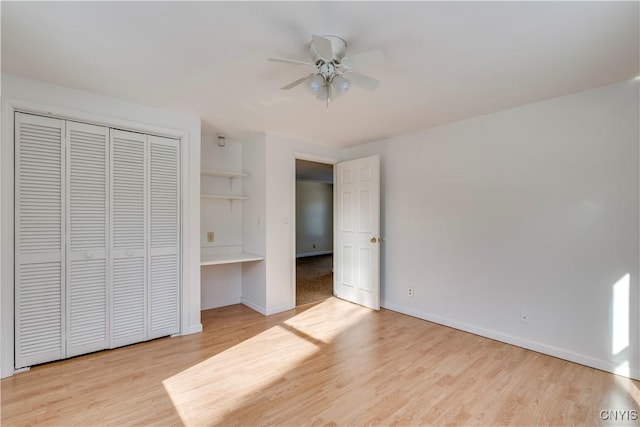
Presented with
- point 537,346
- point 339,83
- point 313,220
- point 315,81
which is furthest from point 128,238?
point 313,220

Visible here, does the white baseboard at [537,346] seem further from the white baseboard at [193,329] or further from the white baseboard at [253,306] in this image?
the white baseboard at [193,329]

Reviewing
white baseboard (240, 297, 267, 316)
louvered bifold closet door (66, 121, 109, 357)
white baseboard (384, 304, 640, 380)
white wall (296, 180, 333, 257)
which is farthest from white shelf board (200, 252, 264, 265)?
white wall (296, 180, 333, 257)

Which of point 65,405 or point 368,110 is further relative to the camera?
point 368,110

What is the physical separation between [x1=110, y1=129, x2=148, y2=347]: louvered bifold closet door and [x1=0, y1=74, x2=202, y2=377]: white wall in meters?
0.19

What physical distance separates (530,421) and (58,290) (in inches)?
142

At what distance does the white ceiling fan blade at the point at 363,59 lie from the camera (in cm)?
173

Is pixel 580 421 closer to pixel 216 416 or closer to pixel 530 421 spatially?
pixel 530 421

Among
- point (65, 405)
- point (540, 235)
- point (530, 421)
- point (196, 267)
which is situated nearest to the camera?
point (530, 421)

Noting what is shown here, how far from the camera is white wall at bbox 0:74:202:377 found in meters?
2.27

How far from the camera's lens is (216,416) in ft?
6.18

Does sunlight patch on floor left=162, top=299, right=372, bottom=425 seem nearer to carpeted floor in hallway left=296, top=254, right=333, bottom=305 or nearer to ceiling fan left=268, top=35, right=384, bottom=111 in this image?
carpeted floor in hallway left=296, top=254, right=333, bottom=305

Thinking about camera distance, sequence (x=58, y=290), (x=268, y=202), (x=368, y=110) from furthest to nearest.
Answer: (x=268, y=202) → (x=368, y=110) → (x=58, y=290)

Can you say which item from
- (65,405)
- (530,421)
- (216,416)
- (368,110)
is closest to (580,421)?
(530,421)

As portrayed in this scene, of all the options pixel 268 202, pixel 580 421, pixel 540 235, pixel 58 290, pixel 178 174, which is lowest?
pixel 580 421
